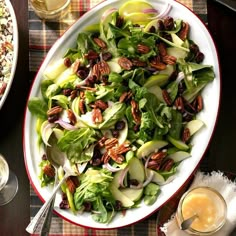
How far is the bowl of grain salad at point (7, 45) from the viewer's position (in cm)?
147

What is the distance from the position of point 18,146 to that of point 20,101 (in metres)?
0.11

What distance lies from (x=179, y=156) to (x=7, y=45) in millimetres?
488

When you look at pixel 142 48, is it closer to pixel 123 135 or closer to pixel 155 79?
pixel 155 79

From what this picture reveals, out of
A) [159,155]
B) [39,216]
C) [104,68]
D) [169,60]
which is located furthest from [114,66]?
[39,216]

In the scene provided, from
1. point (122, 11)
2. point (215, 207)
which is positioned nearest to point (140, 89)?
point (122, 11)

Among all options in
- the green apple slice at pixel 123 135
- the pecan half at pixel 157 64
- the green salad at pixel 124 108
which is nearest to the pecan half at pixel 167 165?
the green salad at pixel 124 108

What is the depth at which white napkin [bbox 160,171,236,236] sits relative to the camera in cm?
142

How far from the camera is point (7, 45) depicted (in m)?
1.50

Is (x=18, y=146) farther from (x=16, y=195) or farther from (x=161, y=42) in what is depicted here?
(x=161, y=42)

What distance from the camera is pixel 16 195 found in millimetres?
1524

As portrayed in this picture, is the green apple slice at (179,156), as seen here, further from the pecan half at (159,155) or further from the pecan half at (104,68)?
the pecan half at (104,68)

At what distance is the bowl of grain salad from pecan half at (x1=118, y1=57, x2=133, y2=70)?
0.81ft

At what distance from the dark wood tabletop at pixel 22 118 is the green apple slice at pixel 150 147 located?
14cm

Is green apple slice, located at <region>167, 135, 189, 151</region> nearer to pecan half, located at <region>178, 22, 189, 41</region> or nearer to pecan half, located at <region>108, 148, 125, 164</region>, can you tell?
pecan half, located at <region>108, 148, 125, 164</region>
